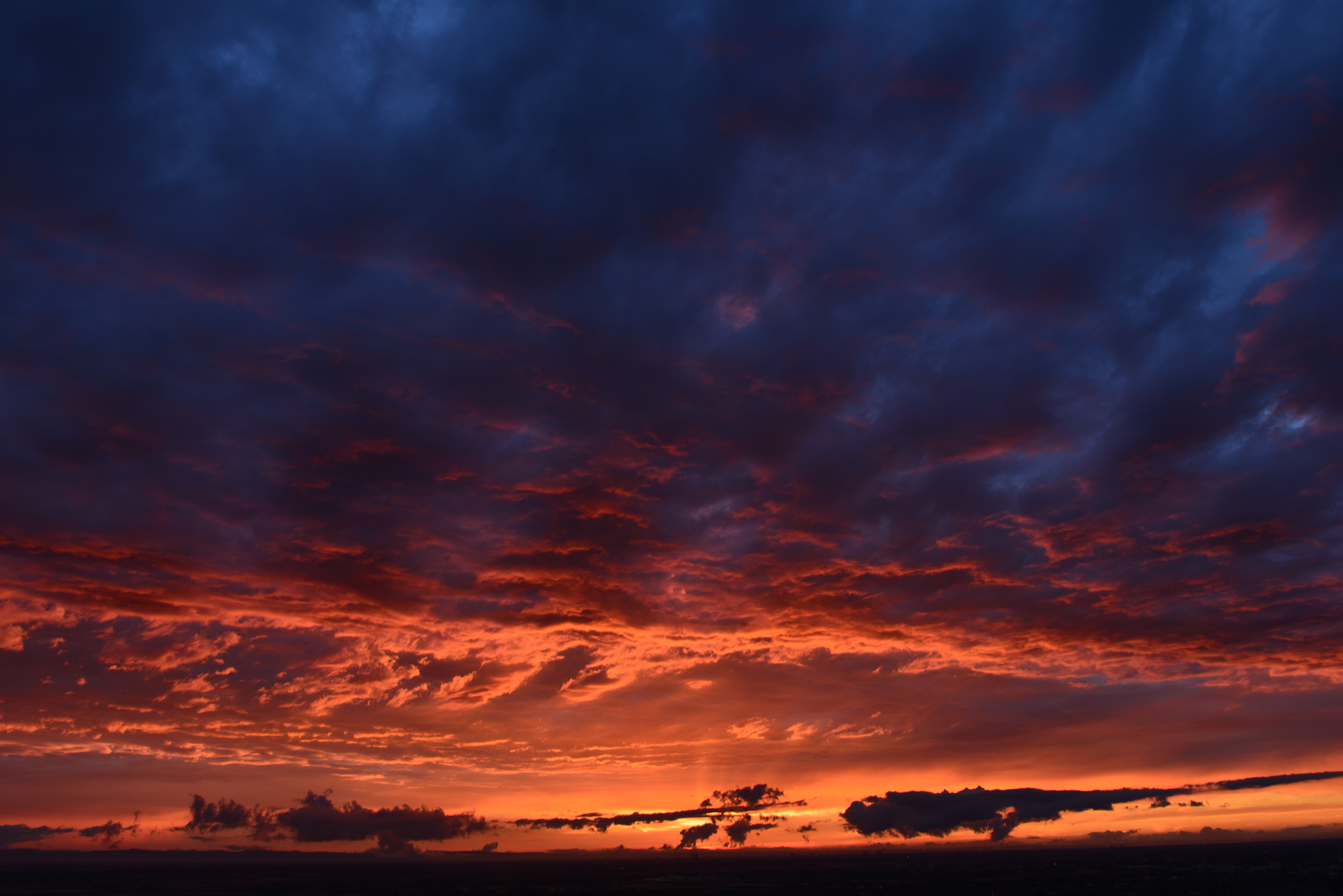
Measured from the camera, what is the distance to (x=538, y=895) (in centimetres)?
17488

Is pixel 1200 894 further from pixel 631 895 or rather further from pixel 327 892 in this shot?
pixel 327 892

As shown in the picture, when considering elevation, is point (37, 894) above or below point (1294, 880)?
above

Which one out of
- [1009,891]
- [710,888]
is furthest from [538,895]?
[1009,891]

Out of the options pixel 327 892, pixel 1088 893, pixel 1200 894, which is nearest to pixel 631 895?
pixel 327 892

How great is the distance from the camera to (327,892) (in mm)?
189875

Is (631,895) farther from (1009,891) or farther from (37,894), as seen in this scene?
(37,894)

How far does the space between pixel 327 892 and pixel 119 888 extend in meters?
58.2

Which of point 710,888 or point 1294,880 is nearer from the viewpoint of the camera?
point 1294,880

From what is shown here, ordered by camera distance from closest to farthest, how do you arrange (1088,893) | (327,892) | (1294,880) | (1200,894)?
(1200,894) → (1088,893) → (1294,880) → (327,892)

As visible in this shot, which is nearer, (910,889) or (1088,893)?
(1088,893)

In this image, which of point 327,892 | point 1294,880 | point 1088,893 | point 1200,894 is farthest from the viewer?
point 327,892

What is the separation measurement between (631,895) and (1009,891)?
85.5 m

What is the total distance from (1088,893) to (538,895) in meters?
124

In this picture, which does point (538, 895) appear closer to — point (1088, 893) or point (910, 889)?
point (910, 889)
